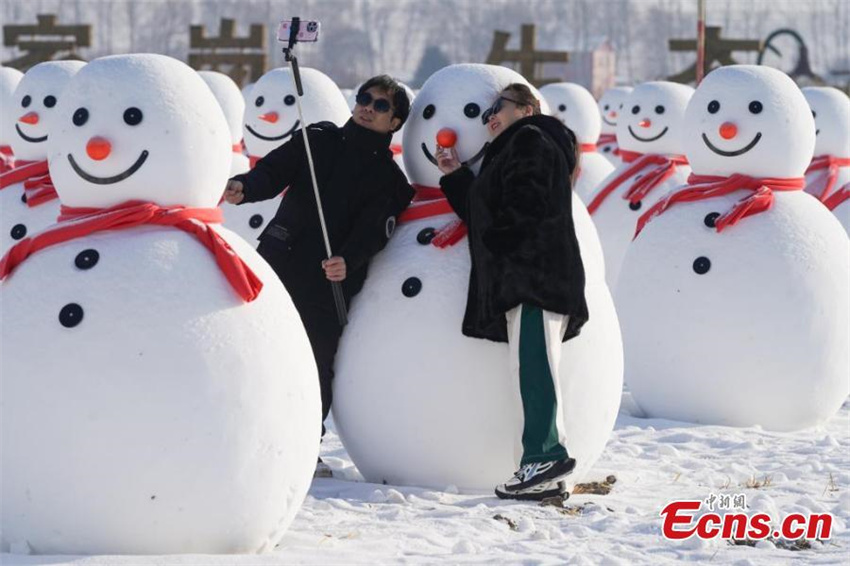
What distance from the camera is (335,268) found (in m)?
5.75

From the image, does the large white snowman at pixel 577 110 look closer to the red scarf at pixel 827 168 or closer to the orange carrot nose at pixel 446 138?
the red scarf at pixel 827 168

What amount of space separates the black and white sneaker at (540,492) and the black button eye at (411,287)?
846 millimetres

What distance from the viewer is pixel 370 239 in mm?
5895

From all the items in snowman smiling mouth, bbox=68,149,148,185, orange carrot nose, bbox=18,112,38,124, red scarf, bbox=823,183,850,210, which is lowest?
red scarf, bbox=823,183,850,210

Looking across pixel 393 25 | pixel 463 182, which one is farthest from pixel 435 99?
pixel 393 25

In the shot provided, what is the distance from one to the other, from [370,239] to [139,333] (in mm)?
1662

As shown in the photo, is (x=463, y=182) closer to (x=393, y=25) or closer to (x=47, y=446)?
(x=47, y=446)

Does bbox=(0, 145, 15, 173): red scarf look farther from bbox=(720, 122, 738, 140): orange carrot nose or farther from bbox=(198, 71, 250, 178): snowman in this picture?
bbox=(720, 122, 738, 140): orange carrot nose

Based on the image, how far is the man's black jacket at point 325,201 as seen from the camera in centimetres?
597

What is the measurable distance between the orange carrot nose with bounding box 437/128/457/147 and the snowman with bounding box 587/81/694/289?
15.9ft

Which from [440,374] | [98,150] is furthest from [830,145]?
[98,150]

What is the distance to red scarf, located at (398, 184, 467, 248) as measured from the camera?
19.3ft

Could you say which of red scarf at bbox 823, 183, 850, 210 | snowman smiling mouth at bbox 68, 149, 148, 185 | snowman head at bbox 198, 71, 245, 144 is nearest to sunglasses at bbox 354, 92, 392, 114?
snowman smiling mouth at bbox 68, 149, 148, 185

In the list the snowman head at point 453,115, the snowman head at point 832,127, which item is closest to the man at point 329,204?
the snowman head at point 453,115
